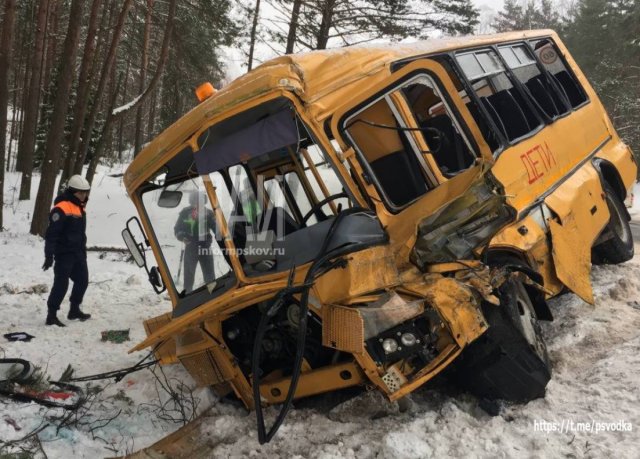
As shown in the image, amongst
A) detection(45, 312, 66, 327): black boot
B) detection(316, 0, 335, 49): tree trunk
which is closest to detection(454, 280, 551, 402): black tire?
detection(45, 312, 66, 327): black boot

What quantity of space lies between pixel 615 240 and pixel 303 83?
5.04m

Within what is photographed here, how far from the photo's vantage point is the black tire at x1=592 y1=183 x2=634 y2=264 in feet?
21.0

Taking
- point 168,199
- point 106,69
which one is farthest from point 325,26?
point 168,199

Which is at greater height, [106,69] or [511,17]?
[511,17]

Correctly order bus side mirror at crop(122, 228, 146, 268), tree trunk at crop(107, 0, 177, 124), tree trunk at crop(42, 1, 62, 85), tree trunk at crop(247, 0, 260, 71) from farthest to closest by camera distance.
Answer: tree trunk at crop(42, 1, 62, 85) → tree trunk at crop(247, 0, 260, 71) → tree trunk at crop(107, 0, 177, 124) → bus side mirror at crop(122, 228, 146, 268)

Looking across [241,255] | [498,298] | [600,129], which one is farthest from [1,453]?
[600,129]

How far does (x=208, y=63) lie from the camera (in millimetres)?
23547

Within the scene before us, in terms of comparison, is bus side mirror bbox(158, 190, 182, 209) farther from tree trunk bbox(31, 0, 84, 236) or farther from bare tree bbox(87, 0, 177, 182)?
bare tree bbox(87, 0, 177, 182)

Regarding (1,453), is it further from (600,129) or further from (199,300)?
(600,129)

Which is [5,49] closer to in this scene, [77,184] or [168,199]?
[77,184]

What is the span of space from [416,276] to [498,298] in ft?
2.31

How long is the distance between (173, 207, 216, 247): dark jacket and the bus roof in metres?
0.44

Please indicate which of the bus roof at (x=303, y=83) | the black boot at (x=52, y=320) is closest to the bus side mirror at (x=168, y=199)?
the bus roof at (x=303, y=83)

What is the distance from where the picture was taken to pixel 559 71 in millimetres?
6395
